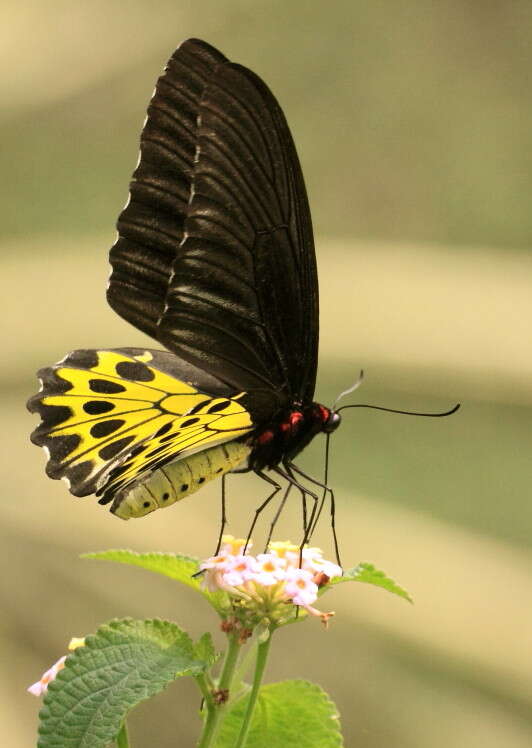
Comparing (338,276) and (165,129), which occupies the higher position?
(165,129)

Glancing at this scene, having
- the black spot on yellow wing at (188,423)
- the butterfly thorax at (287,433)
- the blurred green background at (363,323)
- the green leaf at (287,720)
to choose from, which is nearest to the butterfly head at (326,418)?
the butterfly thorax at (287,433)

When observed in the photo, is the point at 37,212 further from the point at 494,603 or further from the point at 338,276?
the point at 494,603

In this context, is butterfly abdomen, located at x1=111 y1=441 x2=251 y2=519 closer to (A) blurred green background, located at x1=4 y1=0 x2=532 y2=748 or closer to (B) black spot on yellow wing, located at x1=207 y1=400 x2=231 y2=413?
(B) black spot on yellow wing, located at x1=207 y1=400 x2=231 y2=413

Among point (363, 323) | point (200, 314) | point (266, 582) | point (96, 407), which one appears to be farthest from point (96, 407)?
point (363, 323)

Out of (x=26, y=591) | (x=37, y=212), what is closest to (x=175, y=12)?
(x=37, y=212)

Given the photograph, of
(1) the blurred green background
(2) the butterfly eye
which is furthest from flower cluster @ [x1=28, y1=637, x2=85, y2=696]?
(1) the blurred green background

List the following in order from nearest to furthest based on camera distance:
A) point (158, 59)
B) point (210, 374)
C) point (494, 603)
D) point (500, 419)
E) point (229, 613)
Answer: point (229, 613) → point (210, 374) → point (494, 603) → point (500, 419) → point (158, 59)

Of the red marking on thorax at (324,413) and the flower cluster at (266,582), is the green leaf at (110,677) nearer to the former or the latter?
the flower cluster at (266,582)
